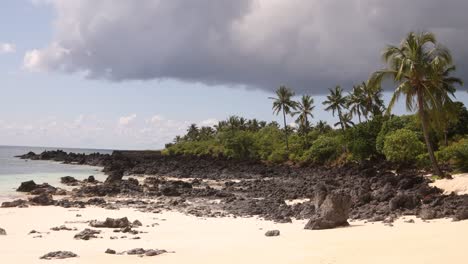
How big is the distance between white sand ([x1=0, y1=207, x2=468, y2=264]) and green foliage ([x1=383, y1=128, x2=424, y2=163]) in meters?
29.2

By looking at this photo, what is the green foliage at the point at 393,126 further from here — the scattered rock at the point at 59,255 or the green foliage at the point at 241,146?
the scattered rock at the point at 59,255

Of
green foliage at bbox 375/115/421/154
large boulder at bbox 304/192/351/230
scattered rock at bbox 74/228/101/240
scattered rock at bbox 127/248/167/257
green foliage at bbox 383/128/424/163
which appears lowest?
scattered rock at bbox 74/228/101/240

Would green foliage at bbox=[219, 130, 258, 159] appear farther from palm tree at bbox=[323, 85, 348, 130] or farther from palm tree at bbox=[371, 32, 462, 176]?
palm tree at bbox=[371, 32, 462, 176]

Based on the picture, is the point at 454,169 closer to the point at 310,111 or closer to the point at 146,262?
the point at 146,262

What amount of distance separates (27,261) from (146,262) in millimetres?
3136

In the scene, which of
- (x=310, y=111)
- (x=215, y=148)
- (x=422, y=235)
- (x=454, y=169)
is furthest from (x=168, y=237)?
(x=215, y=148)

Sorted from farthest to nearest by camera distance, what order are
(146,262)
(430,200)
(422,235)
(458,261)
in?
(430,200)
(422,235)
(146,262)
(458,261)

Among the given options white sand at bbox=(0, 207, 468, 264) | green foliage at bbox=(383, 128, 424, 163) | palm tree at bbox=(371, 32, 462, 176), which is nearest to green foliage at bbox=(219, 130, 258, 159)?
green foliage at bbox=(383, 128, 424, 163)

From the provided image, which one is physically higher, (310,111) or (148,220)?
(310,111)

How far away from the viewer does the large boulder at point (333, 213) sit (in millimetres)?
16719

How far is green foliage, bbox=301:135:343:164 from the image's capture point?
67.9 metres

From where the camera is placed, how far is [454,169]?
3378 cm

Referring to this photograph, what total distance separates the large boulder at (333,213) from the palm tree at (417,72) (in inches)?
599

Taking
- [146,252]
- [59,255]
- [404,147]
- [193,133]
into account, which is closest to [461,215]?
[146,252]
